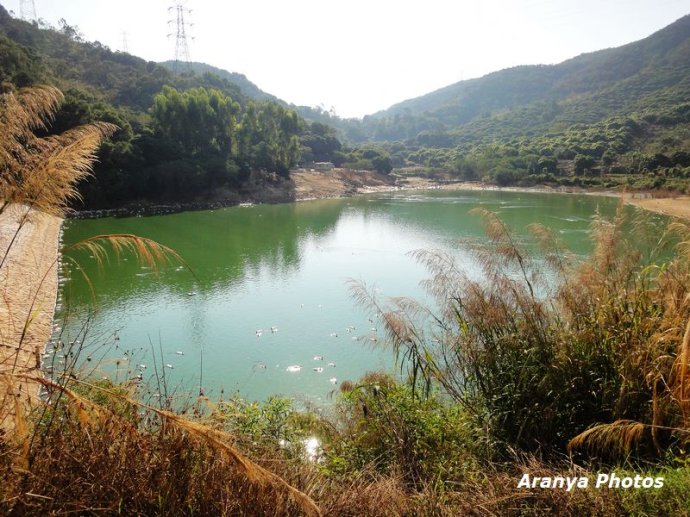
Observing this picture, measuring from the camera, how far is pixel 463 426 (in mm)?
3627

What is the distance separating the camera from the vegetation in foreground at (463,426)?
1815mm

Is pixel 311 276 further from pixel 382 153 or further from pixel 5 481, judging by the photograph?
pixel 382 153

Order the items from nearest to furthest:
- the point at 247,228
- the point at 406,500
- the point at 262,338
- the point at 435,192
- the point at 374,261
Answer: the point at 406,500 < the point at 262,338 < the point at 374,261 < the point at 247,228 < the point at 435,192

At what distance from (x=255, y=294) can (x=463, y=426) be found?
10171 millimetres

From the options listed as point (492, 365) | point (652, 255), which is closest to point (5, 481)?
point (492, 365)

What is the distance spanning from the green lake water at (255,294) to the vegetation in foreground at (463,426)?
2.07ft

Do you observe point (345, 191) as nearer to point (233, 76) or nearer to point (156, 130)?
point (156, 130)

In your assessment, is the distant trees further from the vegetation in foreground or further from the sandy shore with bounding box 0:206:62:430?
the vegetation in foreground

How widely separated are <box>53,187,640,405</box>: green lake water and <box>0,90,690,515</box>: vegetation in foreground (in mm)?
630

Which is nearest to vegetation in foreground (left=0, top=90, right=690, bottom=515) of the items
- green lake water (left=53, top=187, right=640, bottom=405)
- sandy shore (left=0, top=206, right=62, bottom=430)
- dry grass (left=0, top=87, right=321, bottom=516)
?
dry grass (left=0, top=87, right=321, bottom=516)

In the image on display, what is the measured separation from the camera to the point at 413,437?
3605mm

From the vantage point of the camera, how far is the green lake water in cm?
789

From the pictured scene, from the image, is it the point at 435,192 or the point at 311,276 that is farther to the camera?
the point at 435,192

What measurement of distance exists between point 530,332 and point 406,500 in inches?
71.2
